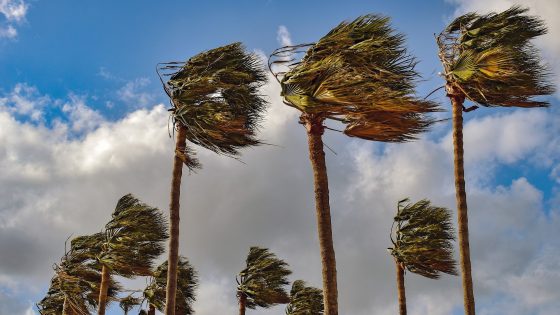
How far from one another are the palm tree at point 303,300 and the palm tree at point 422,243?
47.5 feet

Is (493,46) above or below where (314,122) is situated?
above

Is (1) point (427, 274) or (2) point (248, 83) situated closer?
(2) point (248, 83)

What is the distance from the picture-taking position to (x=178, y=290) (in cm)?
3756

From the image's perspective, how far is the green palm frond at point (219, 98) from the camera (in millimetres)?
19781

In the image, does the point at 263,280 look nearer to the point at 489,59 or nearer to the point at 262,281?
the point at 262,281

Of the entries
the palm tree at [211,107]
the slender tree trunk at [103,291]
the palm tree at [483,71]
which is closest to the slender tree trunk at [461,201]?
the palm tree at [483,71]

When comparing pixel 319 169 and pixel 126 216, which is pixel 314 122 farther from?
pixel 126 216

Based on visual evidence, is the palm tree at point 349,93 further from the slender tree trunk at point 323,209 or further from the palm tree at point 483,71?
the palm tree at point 483,71

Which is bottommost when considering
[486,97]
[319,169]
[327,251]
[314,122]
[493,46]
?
[327,251]

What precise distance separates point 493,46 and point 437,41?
199cm

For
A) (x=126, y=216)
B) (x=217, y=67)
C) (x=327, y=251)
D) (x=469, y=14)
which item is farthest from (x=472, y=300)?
(x=126, y=216)

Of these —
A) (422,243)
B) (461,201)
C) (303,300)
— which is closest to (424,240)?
(422,243)

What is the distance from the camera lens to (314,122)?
1427 cm

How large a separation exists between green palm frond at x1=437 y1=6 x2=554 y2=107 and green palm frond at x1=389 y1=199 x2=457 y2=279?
9.33 metres
